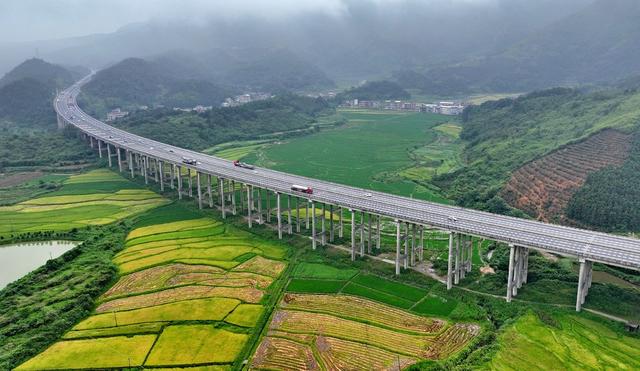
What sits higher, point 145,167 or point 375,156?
point 145,167

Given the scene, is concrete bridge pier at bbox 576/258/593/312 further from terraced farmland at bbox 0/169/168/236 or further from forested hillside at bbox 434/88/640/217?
terraced farmland at bbox 0/169/168/236

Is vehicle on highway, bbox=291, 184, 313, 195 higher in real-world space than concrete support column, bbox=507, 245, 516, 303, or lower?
higher

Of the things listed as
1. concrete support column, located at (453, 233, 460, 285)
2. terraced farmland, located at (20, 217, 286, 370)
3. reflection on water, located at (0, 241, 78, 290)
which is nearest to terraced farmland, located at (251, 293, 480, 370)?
terraced farmland, located at (20, 217, 286, 370)

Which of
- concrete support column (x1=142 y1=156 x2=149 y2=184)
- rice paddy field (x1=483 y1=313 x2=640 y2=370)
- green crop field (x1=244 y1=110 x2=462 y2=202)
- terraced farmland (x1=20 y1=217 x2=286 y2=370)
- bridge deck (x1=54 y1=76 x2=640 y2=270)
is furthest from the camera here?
concrete support column (x1=142 y1=156 x2=149 y2=184)

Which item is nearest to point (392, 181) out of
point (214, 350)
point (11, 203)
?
point (214, 350)

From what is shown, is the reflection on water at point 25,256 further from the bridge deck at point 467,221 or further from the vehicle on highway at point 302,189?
the vehicle on highway at point 302,189

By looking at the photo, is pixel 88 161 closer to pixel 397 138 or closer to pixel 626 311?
pixel 397 138

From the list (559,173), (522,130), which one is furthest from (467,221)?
(522,130)

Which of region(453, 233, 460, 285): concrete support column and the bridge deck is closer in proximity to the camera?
the bridge deck

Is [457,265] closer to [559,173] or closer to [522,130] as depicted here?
[559,173]
